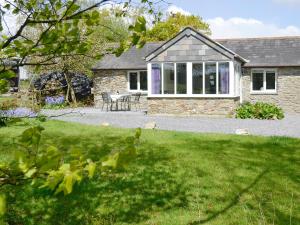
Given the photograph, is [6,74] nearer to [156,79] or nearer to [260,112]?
[260,112]

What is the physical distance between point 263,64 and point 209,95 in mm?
5573

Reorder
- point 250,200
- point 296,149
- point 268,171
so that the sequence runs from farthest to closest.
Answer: point 296,149 → point 268,171 → point 250,200

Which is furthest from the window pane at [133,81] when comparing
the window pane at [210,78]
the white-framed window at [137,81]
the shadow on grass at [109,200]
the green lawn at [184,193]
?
the shadow on grass at [109,200]

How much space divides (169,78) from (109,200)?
17.7 metres

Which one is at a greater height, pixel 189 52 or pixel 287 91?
pixel 189 52

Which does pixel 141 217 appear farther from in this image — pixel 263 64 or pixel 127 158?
pixel 263 64

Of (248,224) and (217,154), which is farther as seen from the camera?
(217,154)

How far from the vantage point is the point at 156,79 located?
79.2 feet

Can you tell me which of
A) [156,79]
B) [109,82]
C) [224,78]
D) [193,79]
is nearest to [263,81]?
[224,78]

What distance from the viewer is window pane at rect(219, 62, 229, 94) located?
22.8 meters

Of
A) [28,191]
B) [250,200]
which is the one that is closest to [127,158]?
[250,200]

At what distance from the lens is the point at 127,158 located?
1.84 m

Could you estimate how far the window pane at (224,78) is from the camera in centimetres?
2284

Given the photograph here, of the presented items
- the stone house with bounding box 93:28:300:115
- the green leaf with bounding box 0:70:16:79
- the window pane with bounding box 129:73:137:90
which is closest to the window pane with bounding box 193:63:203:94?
the stone house with bounding box 93:28:300:115
